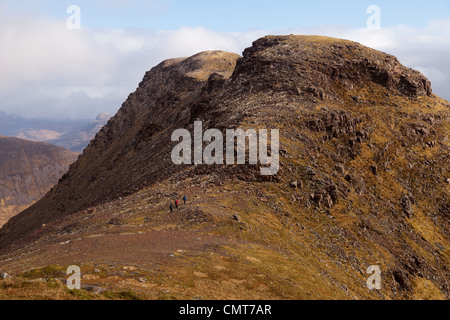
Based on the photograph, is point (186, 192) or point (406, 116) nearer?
point (186, 192)

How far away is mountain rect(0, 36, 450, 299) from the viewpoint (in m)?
36.1

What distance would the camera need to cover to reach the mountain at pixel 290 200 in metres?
36.1

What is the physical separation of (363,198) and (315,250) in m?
21.6

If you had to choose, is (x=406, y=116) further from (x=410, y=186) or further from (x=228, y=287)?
(x=228, y=287)

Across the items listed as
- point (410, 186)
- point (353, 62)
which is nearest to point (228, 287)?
point (410, 186)

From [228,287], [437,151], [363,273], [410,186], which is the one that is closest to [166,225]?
[228,287]

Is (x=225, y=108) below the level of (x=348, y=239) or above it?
above

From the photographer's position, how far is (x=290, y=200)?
56.4m
